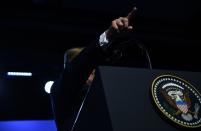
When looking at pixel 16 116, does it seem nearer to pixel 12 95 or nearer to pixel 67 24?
pixel 12 95

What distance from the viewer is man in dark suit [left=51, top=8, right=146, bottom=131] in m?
1.18

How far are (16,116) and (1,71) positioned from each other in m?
0.53

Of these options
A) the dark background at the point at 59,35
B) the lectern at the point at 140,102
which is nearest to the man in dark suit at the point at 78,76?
the lectern at the point at 140,102

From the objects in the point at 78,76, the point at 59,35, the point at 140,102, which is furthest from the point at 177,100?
the point at 59,35

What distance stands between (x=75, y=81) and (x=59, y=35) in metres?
2.03

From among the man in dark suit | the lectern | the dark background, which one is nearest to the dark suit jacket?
the man in dark suit

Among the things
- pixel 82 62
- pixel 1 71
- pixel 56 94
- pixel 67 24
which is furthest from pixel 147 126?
pixel 1 71

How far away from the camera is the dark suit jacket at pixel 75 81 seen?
1.22 metres

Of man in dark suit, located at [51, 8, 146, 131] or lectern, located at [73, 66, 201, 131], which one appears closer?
lectern, located at [73, 66, 201, 131]

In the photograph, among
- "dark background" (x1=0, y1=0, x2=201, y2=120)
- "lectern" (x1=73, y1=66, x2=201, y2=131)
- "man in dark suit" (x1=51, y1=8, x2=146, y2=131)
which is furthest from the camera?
"dark background" (x1=0, y1=0, x2=201, y2=120)

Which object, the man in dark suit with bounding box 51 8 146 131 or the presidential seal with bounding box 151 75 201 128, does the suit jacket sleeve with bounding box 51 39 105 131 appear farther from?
the presidential seal with bounding box 151 75 201 128

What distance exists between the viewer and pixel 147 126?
2.92 ft

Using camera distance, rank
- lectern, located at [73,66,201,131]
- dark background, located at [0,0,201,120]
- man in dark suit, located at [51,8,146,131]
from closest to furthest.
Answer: lectern, located at [73,66,201,131]
man in dark suit, located at [51,8,146,131]
dark background, located at [0,0,201,120]

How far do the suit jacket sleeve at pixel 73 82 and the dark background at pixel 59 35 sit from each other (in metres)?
1.75
